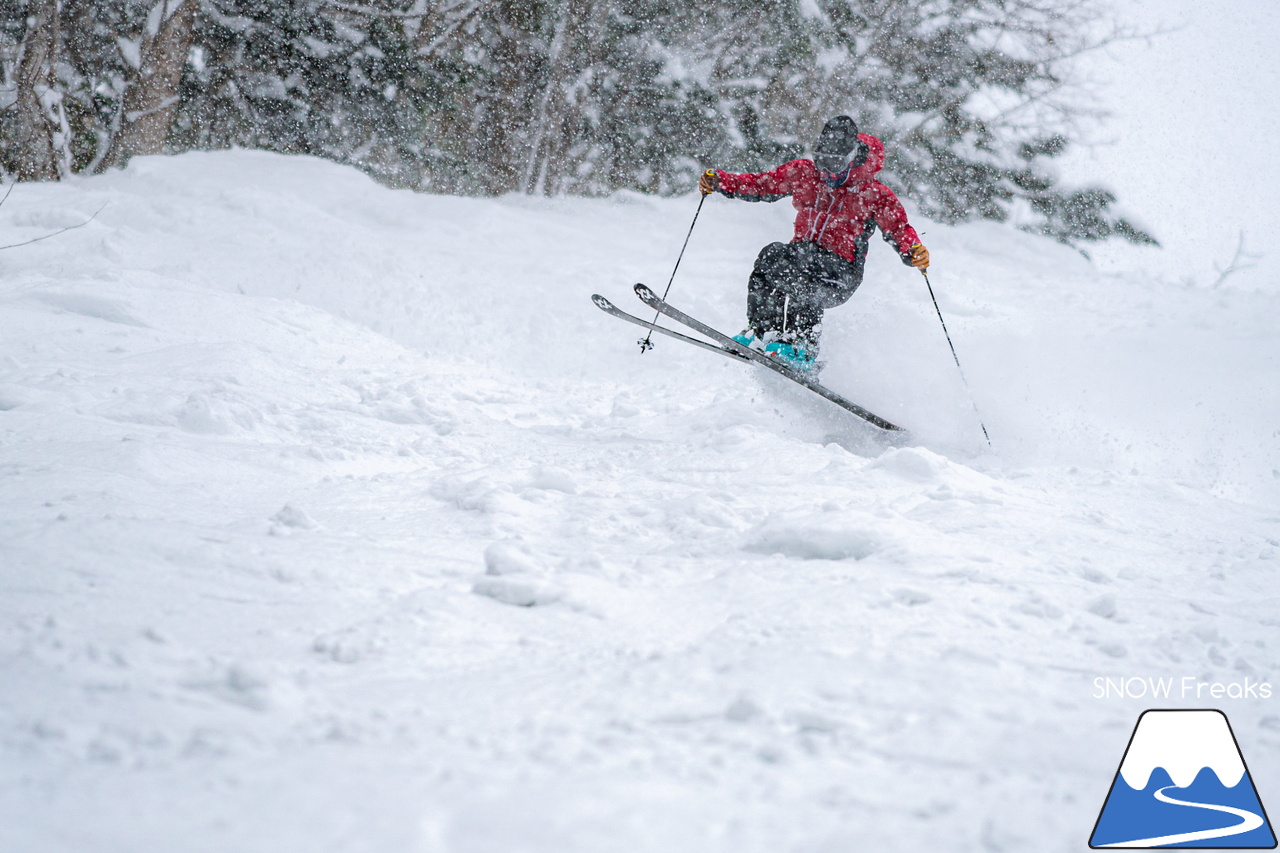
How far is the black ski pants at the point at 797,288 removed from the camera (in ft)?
19.4

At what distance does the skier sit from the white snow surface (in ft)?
13.5

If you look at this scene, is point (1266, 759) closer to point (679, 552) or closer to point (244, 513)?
point (679, 552)

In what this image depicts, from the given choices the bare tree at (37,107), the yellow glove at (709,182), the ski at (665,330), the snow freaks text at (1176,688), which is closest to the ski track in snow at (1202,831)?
the snow freaks text at (1176,688)

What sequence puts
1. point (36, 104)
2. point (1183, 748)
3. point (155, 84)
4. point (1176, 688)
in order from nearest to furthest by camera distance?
point (1183, 748) → point (1176, 688) → point (36, 104) → point (155, 84)

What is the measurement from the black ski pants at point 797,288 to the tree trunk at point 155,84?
1159cm

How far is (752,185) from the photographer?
617cm

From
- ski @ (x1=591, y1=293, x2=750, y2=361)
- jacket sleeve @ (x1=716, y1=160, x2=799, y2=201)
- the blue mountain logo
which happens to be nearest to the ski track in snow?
the blue mountain logo

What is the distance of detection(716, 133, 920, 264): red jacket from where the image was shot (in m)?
5.74

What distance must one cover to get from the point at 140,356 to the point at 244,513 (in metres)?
2.50

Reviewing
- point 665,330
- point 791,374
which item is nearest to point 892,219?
point 791,374

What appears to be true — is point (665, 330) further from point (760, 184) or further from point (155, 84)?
point (155, 84)

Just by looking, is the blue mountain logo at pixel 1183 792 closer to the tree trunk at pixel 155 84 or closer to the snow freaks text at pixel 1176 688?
the snow freaks text at pixel 1176 688

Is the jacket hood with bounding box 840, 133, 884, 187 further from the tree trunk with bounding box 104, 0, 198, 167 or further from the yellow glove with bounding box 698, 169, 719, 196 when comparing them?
the tree trunk with bounding box 104, 0, 198, 167

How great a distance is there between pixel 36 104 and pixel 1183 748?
47.3ft
